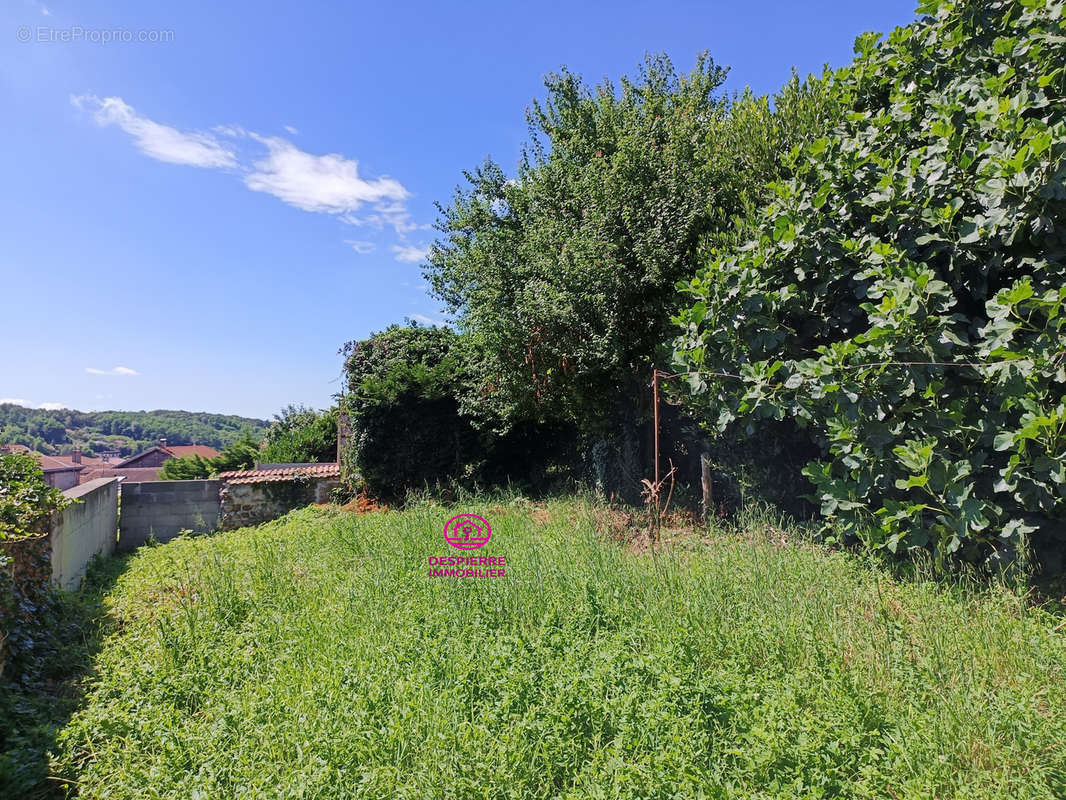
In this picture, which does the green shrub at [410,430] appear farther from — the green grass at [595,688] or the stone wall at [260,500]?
the green grass at [595,688]

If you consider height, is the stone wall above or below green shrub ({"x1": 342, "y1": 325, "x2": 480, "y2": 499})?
below

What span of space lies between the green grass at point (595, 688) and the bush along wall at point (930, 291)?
77 centimetres

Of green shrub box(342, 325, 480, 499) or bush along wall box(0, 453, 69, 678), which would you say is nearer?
bush along wall box(0, 453, 69, 678)

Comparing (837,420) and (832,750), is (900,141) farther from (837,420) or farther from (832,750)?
(832,750)

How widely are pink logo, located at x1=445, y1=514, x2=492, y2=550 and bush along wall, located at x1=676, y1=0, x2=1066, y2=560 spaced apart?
301cm

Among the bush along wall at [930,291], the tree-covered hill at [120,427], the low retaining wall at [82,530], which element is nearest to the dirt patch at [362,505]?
the low retaining wall at [82,530]

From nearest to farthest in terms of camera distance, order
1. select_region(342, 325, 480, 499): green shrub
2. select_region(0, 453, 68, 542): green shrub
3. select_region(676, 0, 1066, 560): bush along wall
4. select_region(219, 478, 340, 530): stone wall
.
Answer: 1. select_region(676, 0, 1066, 560): bush along wall
2. select_region(0, 453, 68, 542): green shrub
3. select_region(342, 325, 480, 499): green shrub
4. select_region(219, 478, 340, 530): stone wall

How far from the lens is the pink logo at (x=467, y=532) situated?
599cm

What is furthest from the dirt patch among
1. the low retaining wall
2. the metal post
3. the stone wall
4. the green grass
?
the metal post

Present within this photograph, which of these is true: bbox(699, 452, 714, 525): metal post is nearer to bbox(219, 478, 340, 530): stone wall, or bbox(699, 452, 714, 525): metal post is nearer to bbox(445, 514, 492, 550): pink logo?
bbox(445, 514, 492, 550): pink logo

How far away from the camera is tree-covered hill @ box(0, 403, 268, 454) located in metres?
51.0

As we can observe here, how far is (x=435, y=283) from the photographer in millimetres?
14445

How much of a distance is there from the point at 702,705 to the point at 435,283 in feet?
42.8

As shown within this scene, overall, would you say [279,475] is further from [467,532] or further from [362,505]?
[467,532]
